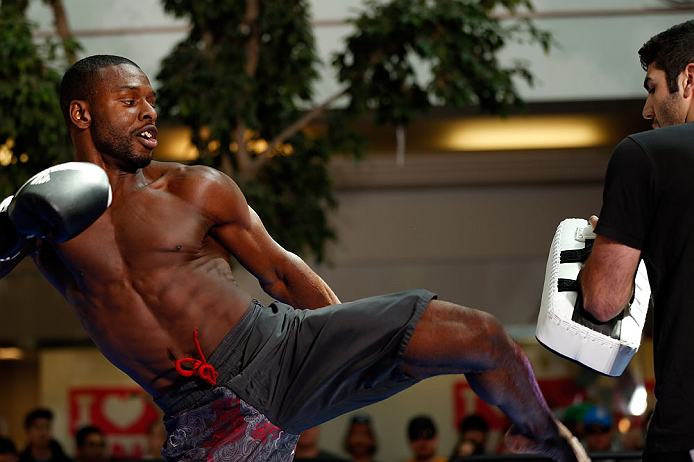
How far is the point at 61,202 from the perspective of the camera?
1.95m

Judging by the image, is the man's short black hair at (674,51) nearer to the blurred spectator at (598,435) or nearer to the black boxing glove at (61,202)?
the black boxing glove at (61,202)

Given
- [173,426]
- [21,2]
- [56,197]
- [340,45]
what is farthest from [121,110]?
[340,45]

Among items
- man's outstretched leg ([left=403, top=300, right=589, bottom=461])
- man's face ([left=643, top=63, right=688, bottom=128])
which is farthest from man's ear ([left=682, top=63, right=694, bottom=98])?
man's outstretched leg ([left=403, top=300, right=589, bottom=461])

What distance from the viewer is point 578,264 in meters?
2.21

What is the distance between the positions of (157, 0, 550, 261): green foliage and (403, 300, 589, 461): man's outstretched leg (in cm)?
336

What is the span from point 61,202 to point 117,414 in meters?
6.00

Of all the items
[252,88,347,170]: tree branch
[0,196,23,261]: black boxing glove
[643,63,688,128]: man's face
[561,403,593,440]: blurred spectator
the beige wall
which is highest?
[643,63,688,128]: man's face

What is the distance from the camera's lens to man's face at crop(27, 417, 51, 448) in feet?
15.7

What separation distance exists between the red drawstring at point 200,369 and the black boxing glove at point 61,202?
16.6 inches

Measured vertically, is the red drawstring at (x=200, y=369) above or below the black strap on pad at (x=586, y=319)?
below

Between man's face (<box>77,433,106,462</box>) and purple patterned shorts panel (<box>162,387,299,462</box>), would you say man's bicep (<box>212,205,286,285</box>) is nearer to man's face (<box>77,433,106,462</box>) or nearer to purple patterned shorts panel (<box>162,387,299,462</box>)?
purple patterned shorts panel (<box>162,387,299,462</box>)

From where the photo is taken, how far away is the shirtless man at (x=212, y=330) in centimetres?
214

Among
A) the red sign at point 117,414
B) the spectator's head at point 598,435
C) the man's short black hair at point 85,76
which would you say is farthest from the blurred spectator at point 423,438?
the red sign at point 117,414

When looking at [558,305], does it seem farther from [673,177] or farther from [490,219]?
[490,219]
